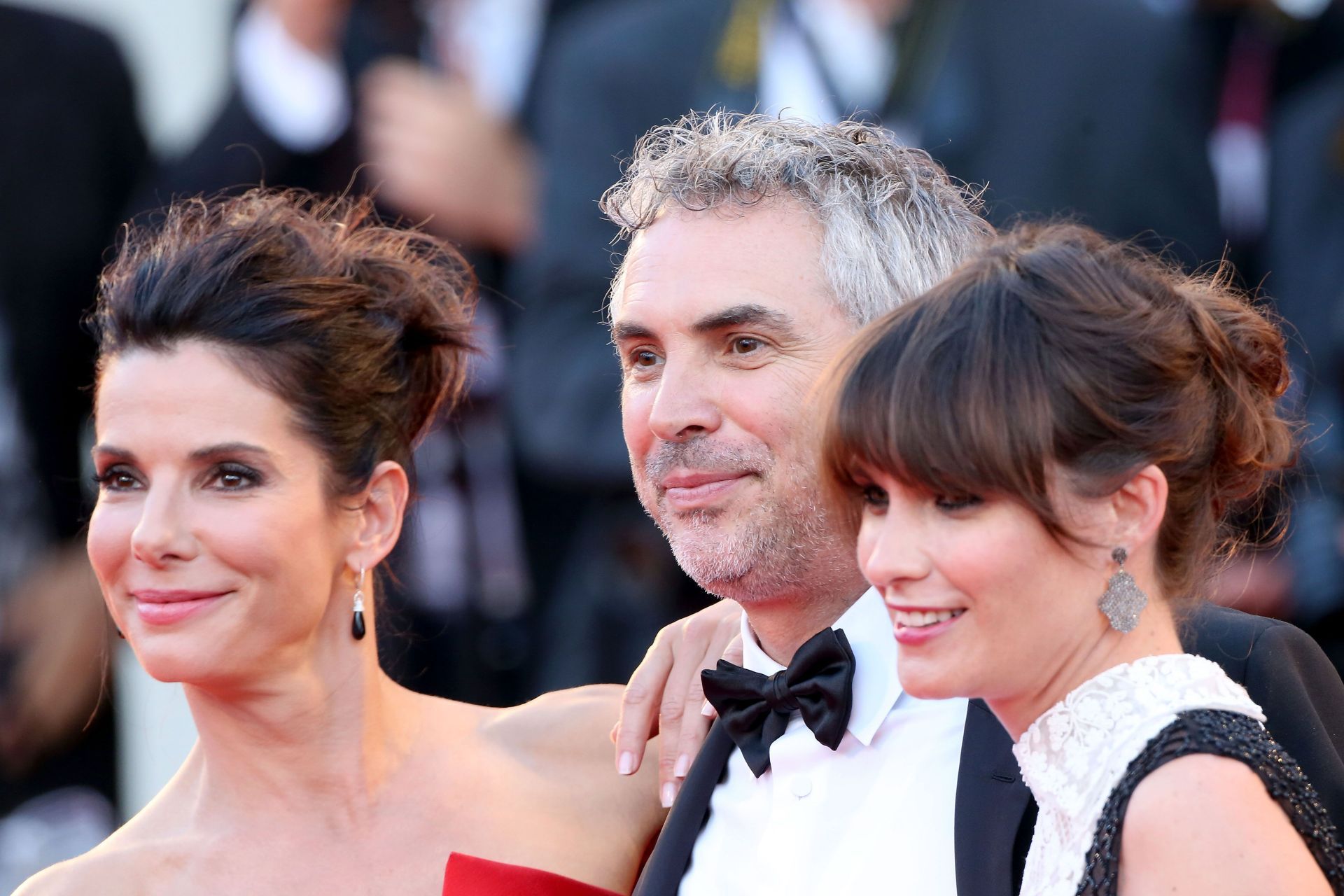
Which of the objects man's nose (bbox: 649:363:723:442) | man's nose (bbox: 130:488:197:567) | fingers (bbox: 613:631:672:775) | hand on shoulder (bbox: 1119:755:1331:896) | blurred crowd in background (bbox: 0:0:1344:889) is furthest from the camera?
blurred crowd in background (bbox: 0:0:1344:889)

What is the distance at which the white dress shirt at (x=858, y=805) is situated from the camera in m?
2.48

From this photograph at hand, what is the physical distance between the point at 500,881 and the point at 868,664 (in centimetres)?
80

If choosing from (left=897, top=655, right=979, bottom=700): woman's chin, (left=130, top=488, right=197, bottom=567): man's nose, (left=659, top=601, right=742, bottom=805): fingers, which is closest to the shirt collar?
(left=659, top=601, right=742, bottom=805): fingers

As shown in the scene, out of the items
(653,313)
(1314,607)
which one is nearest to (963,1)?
(1314,607)

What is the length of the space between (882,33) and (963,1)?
10.2 inches

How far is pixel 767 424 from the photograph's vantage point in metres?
2.69

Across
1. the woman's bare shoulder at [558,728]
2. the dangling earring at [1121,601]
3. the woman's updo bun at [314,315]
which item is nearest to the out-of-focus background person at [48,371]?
the woman's updo bun at [314,315]

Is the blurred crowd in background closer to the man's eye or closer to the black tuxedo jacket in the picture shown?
the man's eye

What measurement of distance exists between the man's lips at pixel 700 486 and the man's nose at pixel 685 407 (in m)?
0.07

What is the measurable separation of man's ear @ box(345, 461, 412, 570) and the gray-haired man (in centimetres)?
56

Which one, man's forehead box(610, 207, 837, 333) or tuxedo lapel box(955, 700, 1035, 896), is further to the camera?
man's forehead box(610, 207, 837, 333)

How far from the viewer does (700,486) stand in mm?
2713

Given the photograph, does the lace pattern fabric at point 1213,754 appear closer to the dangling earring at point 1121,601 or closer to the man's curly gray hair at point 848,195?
the dangling earring at point 1121,601

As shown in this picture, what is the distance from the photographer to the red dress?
2.88 meters
